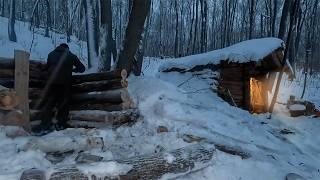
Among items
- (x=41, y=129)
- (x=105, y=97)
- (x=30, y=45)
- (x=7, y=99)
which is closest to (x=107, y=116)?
(x=105, y=97)

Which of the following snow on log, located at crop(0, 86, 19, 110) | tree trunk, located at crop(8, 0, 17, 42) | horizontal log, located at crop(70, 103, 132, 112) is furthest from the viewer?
tree trunk, located at crop(8, 0, 17, 42)

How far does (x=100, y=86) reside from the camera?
9055 millimetres

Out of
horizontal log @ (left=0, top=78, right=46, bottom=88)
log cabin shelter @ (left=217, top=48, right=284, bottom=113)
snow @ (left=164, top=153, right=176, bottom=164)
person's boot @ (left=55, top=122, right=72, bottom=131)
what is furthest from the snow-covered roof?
snow @ (left=164, top=153, right=176, bottom=164)

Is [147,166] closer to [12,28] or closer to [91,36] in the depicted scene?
Result: [91,36]

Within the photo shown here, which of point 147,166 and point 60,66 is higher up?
point 60,66

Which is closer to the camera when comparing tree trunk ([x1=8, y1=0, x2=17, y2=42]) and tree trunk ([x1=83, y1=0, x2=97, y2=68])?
tree trunk ([x1=83, y1=0, x2=97, y2=68])

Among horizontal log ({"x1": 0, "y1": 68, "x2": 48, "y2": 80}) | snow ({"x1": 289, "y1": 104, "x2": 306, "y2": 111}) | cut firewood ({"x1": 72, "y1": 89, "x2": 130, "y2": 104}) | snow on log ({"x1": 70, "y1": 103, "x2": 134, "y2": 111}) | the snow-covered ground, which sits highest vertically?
horizontal log ({"x1": 0, "y1": 68, "x2": 48, "y2": 80})

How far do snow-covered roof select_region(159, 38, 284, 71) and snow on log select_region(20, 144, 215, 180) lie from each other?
7.85 m

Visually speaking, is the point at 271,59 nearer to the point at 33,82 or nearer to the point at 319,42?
the point at 33,82

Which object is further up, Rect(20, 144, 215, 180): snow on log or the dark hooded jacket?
the dark hooded jacket

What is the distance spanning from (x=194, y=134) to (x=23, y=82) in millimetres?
3505

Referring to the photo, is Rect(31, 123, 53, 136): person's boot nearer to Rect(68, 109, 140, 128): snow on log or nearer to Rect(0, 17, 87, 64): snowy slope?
Rect(68, 109, 140, 128): snow on log

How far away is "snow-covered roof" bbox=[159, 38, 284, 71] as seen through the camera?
1449cm

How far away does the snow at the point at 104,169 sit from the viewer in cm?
521
